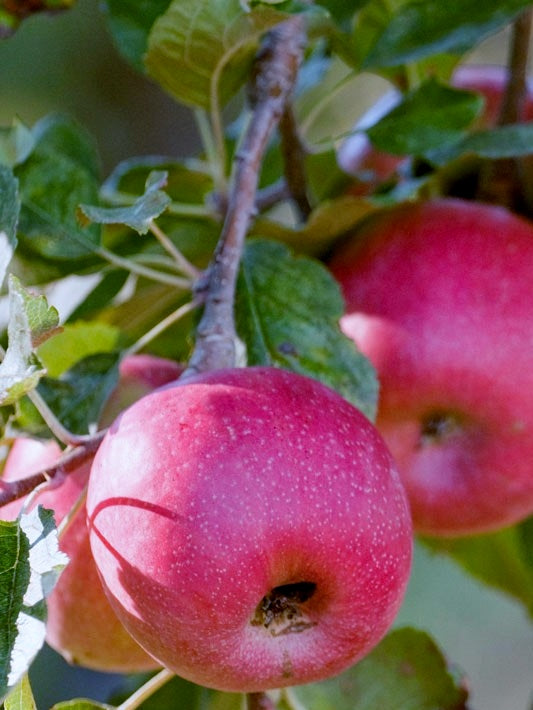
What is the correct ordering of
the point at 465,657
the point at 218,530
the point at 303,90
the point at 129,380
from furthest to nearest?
the point at 465,657
the point at 303,90
the point at 129,380
the point at 218,530

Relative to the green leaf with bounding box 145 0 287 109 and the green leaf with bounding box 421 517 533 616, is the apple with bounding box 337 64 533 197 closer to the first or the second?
the green leaf with bounding box 145 0 287 109

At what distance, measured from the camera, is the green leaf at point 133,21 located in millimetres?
923

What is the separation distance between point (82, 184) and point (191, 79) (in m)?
0.12

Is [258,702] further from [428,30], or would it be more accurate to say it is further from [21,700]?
[428,30]

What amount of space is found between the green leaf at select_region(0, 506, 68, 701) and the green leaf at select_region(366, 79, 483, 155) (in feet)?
1.53

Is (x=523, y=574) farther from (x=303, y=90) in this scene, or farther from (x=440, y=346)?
(x=303, y=90)

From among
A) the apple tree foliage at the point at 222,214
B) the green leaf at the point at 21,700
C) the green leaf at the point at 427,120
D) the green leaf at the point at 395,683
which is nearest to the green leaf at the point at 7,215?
the apple tree foliage at the point at 222,214

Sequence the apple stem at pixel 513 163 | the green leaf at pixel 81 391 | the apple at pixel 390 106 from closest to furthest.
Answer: the green leaf at pixel 81 391
the apple stem at pixel 513 163
the apple at pixel 390 106

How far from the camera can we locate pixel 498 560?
1162mm

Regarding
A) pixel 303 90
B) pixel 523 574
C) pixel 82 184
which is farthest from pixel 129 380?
pixel 523 574

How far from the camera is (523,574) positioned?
1.15 meters

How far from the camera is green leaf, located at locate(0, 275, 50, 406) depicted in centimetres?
56

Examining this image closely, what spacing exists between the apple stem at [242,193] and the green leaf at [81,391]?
10 cm

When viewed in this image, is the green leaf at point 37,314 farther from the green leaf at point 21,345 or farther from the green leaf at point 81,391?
the green leaf at point 81,391
